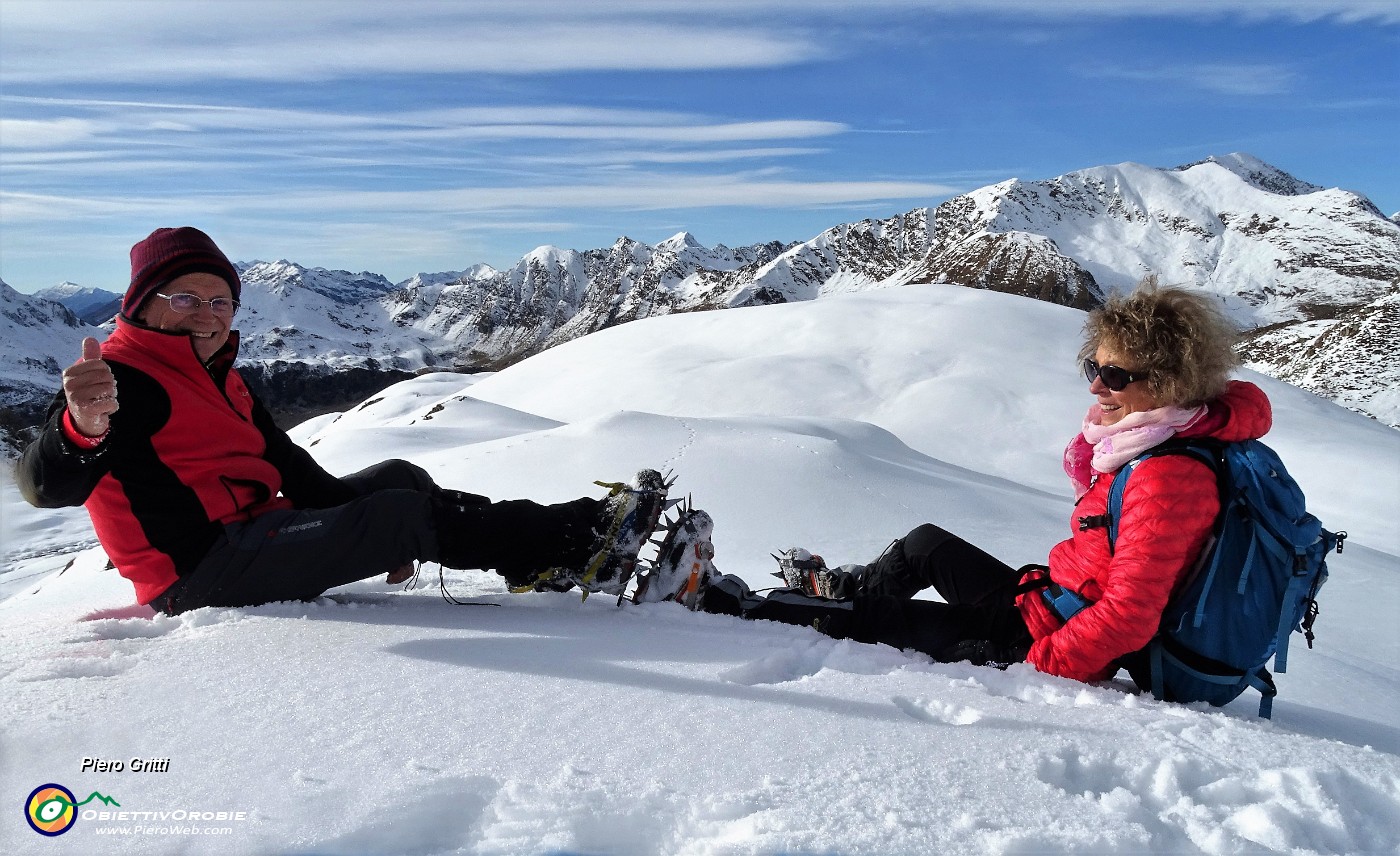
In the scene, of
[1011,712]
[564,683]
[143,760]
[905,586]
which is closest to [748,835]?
[564,683]

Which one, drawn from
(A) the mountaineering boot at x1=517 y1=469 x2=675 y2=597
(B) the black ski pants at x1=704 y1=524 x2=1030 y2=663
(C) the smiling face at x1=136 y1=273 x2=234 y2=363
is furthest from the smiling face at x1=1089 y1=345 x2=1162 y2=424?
(C) the smiling face at x1=136 y1=273 x2=234 y2=363

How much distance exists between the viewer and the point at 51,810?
1.75 metres

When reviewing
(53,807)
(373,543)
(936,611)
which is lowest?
(53,807)

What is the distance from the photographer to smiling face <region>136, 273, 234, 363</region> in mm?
3135

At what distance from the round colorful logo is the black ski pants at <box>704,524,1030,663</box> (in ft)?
7.04

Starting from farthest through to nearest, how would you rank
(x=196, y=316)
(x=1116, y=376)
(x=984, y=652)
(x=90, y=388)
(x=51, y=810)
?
1. (x=196, y=316)
2. (x=984, y=652)
3. (x=1116, y=376)
4. (x=90, y=388)
5. (x=51, y=810)

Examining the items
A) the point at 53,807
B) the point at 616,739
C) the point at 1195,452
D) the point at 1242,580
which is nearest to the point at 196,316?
the point at 53,807

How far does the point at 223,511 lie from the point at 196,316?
2.57 feet

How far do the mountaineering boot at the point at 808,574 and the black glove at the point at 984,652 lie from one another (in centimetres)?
79

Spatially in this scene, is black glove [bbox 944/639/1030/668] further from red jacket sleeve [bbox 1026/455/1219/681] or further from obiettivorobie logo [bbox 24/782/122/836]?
obiettivorobie logo [bbox 24/782/122/836]

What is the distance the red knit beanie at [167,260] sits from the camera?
311 centimetres

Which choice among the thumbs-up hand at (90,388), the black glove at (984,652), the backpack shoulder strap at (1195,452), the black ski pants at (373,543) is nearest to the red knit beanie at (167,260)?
the thumbs-up hand at (90,388)

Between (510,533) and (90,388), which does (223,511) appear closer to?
(90,388)

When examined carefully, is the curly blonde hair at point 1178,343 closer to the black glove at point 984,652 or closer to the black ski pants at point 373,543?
the black glove at point 984,652
